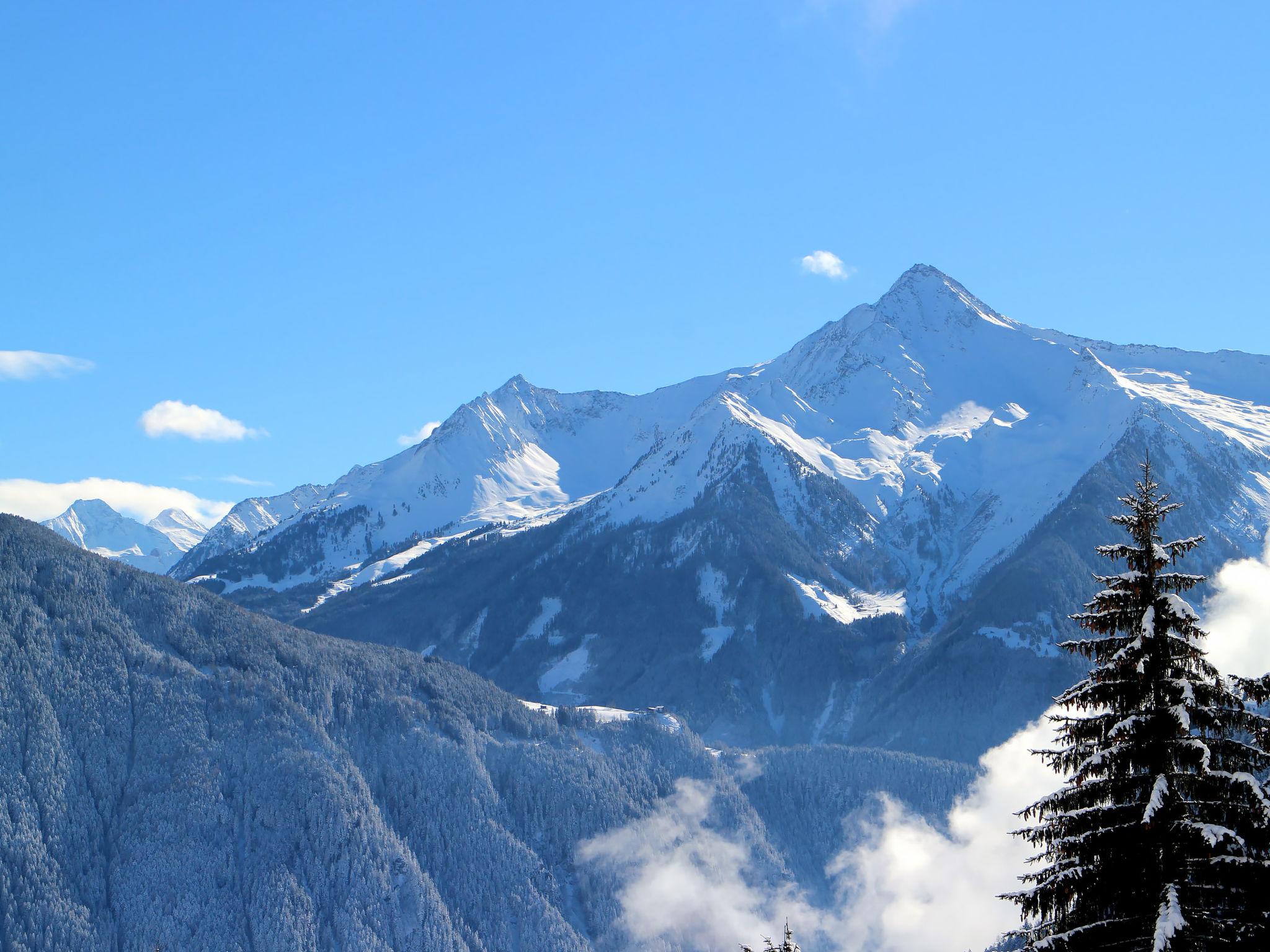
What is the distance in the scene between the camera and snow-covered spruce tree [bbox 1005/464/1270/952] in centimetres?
2884

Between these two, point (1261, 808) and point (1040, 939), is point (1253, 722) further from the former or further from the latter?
point (1040, 939)

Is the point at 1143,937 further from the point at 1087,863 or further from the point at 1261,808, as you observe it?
the point at 1261,808

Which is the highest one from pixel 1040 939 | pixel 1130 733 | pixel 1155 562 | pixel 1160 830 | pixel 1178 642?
pixel 1155 562

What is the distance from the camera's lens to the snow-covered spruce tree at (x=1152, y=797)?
28844 mm

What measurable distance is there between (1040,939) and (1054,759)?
14.0 feet

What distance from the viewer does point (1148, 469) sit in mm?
31062

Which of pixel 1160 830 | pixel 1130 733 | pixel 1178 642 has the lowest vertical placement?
pixel 1160 830

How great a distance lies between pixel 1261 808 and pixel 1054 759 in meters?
4.52

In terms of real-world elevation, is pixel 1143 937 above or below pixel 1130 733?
below

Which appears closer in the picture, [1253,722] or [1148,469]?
[1253,722]

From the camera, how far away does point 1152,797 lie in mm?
28969

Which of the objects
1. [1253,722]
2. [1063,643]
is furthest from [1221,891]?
[1063,643]

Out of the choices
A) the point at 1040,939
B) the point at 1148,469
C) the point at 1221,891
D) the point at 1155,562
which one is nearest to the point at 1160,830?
the point at 1221,891

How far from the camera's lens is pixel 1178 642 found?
30.0m
